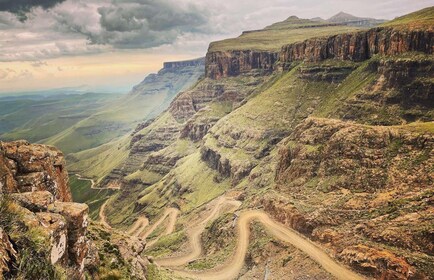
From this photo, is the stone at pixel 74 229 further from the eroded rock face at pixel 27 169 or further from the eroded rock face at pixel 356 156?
the eroded rock face at pixel 356 156

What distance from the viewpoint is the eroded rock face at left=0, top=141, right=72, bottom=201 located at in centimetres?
3844

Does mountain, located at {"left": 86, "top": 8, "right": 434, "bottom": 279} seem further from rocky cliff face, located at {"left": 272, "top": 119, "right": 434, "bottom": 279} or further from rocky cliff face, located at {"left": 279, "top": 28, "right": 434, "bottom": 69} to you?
rocky cliff face, located at {"left": 279, "top": 28, "right": 434, "bottom": 69}

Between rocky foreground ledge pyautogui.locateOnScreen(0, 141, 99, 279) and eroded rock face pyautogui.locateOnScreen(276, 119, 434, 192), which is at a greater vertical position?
rocky foreground ledge pyautogui.locateOnScreen(0, 141, 99, 279)

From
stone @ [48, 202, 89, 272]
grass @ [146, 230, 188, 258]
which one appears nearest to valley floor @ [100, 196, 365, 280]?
grass @ [146, 230, 188, 258]

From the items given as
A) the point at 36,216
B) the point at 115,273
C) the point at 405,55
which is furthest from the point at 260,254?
the point at 405,55

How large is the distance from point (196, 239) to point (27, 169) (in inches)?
3582

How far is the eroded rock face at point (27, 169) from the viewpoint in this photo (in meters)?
38.4

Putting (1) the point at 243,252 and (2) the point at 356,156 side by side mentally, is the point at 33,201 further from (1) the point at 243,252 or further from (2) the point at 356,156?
(2) the point at 356,156

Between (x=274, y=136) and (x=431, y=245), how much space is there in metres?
132

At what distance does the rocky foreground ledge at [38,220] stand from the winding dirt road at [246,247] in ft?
148

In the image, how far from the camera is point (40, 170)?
147 feet

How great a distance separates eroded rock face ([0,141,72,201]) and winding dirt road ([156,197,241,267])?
2677 inches

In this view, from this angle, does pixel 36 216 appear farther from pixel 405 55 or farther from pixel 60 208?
pixel 405 55

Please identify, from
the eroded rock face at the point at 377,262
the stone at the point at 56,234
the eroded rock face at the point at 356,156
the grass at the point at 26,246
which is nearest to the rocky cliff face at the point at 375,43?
the eroded rock face at the point at 356,156
